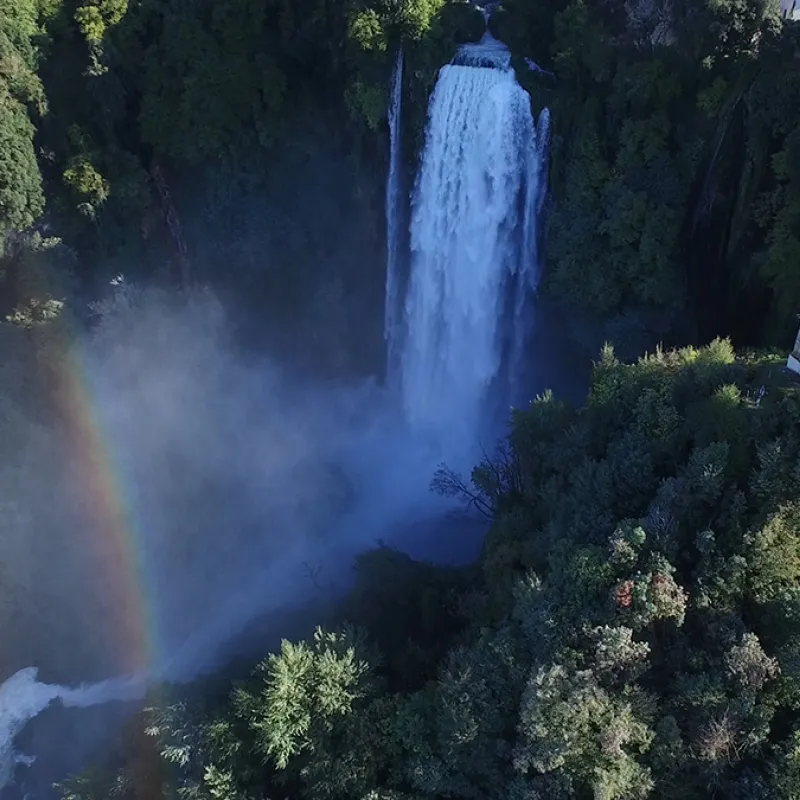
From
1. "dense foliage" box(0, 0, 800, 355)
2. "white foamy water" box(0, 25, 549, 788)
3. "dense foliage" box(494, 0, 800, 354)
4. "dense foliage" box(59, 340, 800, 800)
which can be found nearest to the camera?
"dense foliage" box(59, 340, 800, 800)

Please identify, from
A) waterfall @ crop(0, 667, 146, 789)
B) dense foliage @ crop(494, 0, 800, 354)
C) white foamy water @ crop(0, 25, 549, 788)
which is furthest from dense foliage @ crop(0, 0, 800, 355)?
waterfall @ crop(0, 667, 146, 789)

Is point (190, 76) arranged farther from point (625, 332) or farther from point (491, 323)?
point (625, 332)

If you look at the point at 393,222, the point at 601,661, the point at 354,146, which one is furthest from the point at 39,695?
the point at 354,146

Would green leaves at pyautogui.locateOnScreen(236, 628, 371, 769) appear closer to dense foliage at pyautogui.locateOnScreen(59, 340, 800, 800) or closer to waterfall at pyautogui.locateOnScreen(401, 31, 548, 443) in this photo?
dense foliage at pyautogui.locateOnScreen(59, 340, 800, 800)

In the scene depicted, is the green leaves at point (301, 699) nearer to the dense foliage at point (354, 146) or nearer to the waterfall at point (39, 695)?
the waterfall at point (39, 695)

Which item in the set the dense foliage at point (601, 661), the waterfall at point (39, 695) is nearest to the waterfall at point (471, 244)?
the dense foliage at point (601, 661)

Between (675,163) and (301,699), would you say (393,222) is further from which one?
(301,699)

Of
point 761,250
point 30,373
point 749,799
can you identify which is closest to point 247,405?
point 30,373
